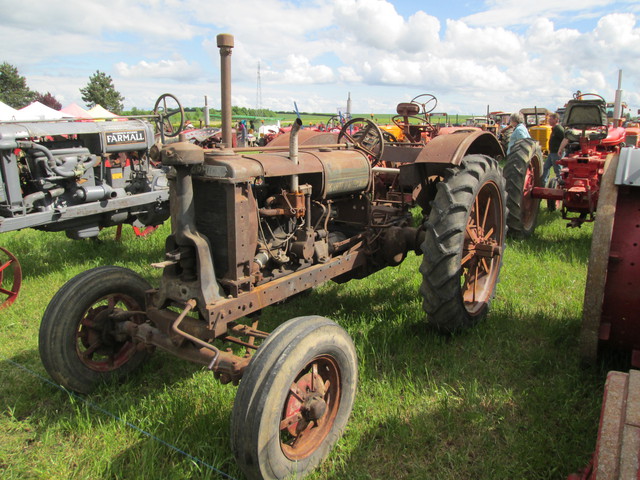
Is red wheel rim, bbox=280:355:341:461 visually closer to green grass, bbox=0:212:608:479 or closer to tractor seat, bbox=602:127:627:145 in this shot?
green grass, bbox=0:212:608:479

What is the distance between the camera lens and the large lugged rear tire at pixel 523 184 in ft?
18.9

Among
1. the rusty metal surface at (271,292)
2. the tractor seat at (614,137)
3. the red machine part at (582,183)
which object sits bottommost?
the rusty metal surface at (271,292)

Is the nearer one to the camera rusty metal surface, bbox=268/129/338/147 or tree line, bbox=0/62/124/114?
rusty metal surface, bbox=268/129/338/147

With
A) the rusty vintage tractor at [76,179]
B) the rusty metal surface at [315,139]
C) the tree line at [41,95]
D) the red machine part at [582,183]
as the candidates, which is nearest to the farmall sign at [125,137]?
the rusty vintage tractor at [76,179]

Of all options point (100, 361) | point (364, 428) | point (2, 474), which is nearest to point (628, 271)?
point (364, 428)

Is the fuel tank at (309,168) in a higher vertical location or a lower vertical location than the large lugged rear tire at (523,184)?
higher

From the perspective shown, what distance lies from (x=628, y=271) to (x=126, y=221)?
16.7 feet

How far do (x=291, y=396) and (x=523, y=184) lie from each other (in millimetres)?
4636

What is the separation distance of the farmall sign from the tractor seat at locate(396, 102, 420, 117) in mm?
3227

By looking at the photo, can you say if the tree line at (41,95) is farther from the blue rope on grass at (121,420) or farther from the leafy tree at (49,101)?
the blue rope on grass at (121,420)

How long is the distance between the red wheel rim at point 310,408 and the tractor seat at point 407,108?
434 cm

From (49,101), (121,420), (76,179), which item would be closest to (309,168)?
(121,420)

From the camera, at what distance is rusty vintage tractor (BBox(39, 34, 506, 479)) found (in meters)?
2.17

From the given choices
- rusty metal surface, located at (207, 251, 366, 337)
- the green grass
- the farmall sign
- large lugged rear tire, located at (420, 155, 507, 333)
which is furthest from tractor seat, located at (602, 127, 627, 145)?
the farmall sign
